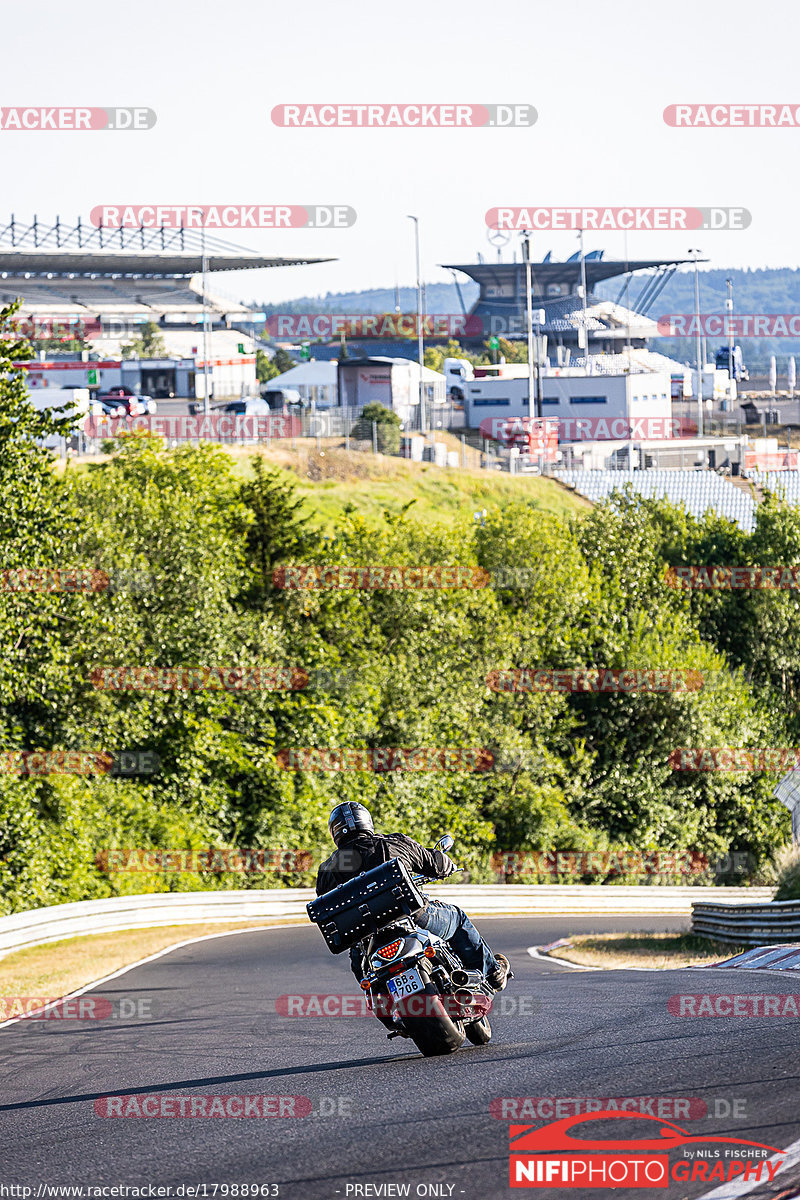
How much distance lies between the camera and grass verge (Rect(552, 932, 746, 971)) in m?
18.2

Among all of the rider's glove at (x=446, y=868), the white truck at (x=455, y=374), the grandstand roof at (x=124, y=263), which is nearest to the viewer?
the rider's glove at (x=446, y=868)

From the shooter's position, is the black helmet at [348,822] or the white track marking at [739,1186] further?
the black helmet at [348,822]

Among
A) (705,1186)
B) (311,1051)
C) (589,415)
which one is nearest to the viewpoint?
(705,1186)

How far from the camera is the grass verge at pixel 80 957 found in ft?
56.7

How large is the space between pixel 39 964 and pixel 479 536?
98.4 feet

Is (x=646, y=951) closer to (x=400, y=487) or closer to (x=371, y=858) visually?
(x=371, y=858)

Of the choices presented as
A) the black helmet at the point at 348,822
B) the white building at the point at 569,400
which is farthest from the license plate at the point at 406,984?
the white building at the point at 569,400

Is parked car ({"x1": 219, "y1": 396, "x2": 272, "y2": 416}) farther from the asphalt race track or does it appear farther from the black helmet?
the black helmet

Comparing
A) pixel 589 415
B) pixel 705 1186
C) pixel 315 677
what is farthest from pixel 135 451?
pixel 589 415

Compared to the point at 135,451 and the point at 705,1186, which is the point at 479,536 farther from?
the point at 705,1186

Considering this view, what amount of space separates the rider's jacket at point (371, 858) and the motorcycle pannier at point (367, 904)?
0.67ft

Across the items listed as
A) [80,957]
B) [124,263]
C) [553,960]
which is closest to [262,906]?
[80,957]

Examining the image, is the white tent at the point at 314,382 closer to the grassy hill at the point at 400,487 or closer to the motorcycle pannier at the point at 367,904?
the grassy hill at the point at 400,487

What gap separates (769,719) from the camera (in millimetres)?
46438
